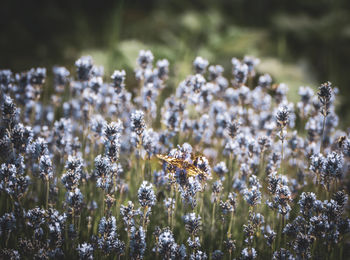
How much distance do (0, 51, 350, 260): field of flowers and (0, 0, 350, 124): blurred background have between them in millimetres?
1684

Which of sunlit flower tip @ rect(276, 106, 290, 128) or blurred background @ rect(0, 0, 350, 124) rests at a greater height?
blurred background @ rect(0, 0, 350, 124)

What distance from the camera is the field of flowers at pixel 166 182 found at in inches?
61.3

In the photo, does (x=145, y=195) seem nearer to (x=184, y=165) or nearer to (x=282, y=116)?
(x=184, y=165)

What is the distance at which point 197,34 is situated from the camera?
5.00m

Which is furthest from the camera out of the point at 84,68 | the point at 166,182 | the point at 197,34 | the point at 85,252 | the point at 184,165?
the point at 197,34

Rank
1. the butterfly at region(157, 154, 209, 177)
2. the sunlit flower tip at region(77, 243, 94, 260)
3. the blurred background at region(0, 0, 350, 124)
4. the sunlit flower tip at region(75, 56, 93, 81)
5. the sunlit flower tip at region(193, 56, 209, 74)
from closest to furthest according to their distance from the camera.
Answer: the sunlit flower tip at region(77, 243, 94, 260), the butterfly at region(157, 154, 209, 177), the sunlit flower tip at region(75, 56, 93, 81), the sunlit flower tip at region(193, 56, 209, 74), the blurred background at region(0, 0, 350, 124)

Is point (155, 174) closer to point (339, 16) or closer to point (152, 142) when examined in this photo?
point (152, 142)

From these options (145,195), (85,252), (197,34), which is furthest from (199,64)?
(197,34)

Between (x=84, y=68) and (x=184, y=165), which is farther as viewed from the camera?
(x=84, y=68)

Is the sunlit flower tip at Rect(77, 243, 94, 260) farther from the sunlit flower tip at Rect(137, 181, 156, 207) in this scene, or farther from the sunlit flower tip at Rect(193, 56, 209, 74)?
the sunlit flower tip at Rect(193, 56, 209, 74)

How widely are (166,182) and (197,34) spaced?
3416 mm

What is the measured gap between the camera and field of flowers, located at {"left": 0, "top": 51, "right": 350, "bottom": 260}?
156cm

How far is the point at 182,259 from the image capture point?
1516 millimetres

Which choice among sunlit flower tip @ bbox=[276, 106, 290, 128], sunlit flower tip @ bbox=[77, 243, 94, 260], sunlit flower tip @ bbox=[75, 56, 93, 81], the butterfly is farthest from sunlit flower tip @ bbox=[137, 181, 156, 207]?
sunlit flower tip @ bbox=[75, 56, 93, 81]
